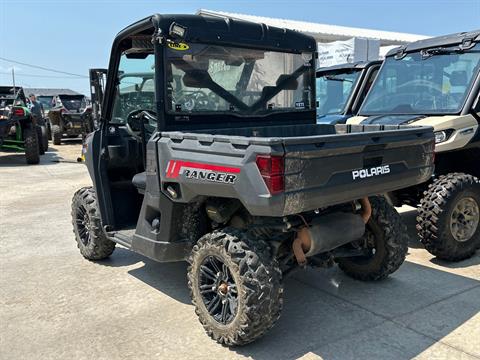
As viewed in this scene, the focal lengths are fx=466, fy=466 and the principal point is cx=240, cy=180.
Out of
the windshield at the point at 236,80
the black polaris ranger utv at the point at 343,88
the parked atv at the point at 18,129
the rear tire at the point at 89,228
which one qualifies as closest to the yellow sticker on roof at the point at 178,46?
the windshield at the point at 236,80

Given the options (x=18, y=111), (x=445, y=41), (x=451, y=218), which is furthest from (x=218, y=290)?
(x=18, y=111)

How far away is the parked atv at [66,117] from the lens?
16906 mm

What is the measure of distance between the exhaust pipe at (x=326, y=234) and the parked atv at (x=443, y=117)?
4.34 ft

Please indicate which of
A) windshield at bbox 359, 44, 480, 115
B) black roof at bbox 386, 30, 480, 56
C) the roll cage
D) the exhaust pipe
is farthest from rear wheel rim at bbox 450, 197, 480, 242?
black roof at bbox 386, 30, 480, 56

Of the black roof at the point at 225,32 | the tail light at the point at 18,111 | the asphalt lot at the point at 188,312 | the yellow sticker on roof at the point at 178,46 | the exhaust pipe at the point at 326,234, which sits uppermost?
the black roof at the point at 225,32

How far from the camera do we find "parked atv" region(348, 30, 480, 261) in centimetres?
434

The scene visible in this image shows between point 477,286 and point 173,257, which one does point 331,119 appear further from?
point 173,257

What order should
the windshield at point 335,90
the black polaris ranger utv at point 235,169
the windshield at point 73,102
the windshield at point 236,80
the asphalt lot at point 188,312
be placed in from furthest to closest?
1. the windshield at point 73,102
2. the windshield at point 335,90
3. the windshield at point 236,80
4. the asphalt lot at point 188,312
5. the black polaris ranger utv at point 235,169

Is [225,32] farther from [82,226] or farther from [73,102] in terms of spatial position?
[73,102]

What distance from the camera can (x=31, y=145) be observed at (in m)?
12.1

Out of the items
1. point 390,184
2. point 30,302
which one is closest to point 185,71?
point 390,184

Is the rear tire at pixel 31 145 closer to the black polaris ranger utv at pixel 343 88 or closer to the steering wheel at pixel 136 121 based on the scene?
the black polaris ranger utv at pixel 343 88

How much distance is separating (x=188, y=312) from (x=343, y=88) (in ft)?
17.2

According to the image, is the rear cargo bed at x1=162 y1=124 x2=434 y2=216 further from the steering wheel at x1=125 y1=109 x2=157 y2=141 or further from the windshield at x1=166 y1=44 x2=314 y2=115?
the steering wheel at x1=125 y1=109 x2=157 y2=141
